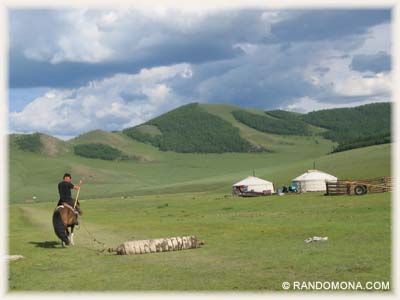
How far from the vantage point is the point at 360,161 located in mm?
96000

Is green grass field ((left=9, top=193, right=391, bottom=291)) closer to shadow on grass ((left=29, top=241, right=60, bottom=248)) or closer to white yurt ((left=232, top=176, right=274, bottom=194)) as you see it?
shadow on grass ((left=29, top=241, right=60, bottom=248))

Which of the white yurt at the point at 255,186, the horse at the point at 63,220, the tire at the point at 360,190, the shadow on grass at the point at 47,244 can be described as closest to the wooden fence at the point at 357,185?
the tire at the point at 360,190

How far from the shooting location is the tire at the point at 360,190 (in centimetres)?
4916

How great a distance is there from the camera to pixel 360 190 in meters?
49.7

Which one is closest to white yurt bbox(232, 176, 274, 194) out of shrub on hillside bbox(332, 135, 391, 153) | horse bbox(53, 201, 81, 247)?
shrub on hillside bbox(332, 135, 391, 153)

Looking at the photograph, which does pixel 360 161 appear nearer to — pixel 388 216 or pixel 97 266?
pixel 388 216

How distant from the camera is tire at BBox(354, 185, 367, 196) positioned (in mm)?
49162

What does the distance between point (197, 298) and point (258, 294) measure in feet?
3.93

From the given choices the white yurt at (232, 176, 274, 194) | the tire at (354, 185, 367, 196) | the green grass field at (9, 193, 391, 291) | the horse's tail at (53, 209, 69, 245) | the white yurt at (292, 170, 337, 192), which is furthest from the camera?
the white yurt at (232, 176, 274, 194)

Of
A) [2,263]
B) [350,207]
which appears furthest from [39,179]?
[2,263]

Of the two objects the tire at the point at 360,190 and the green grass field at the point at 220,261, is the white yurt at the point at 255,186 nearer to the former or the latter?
the tire at the point at 360,190

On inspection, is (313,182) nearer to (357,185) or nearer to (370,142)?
(357,185)

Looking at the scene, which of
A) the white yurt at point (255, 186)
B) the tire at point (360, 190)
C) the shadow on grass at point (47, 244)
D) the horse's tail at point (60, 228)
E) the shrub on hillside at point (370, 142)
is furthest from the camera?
the shrub on hillside at point (370, 142)

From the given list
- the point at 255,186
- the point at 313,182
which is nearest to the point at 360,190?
the point at 313,182
